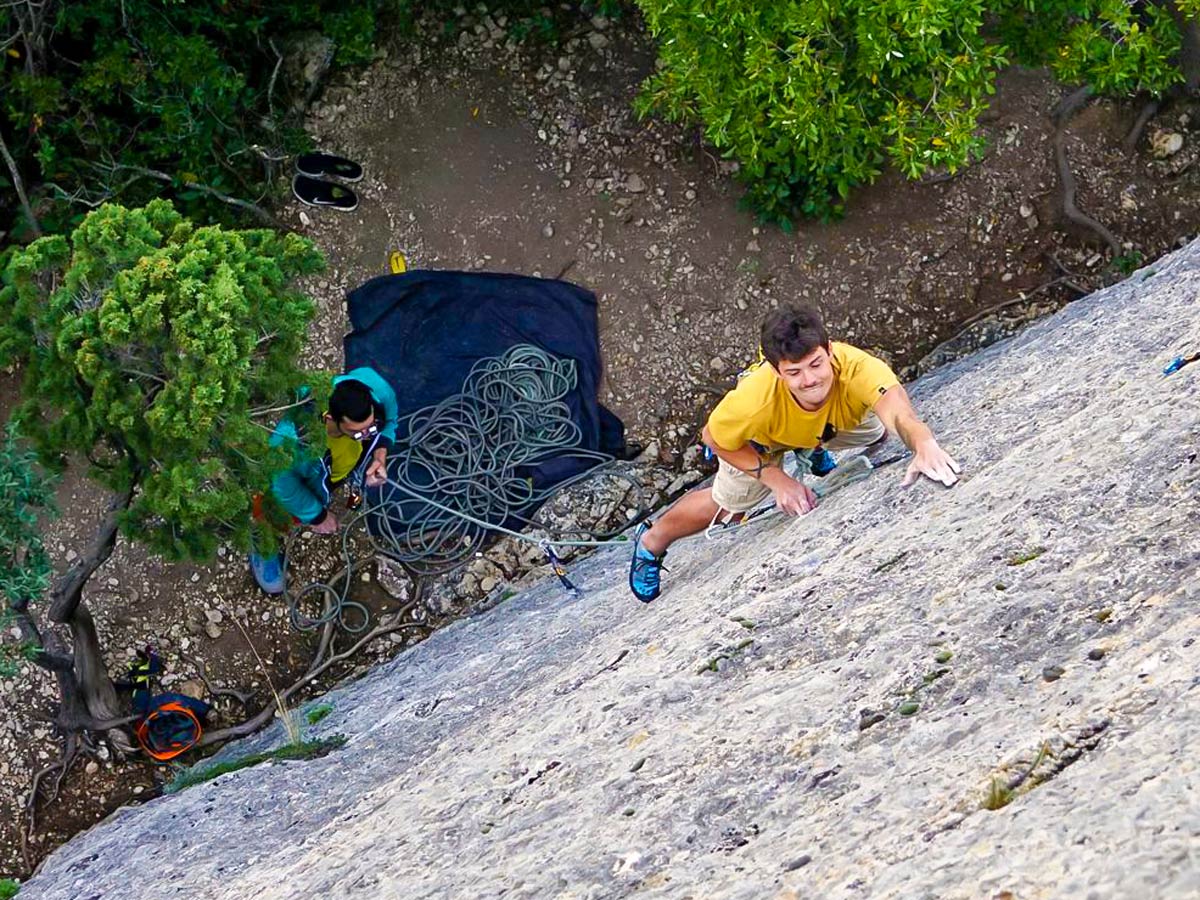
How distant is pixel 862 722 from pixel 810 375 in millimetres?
1135

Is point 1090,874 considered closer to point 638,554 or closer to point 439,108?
point 638,554

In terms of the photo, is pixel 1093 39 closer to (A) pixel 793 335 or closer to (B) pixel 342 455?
(A) pixel 793 335

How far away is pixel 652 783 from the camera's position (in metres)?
2.81

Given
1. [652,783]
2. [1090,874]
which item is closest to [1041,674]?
[1090,874]

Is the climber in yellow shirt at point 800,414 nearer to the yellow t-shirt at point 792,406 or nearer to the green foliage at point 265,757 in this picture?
the yellow t-shirt at point 792,406

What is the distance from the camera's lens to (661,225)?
7.00 metres

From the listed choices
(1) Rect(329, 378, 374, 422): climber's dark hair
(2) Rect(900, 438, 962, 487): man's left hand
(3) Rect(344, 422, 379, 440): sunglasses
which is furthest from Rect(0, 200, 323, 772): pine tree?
(2) Rect(900, 438, 962, 487): man's left hand

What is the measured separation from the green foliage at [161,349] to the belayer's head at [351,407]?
739mm

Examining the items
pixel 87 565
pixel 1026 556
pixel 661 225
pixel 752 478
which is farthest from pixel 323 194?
pixel 1026 556

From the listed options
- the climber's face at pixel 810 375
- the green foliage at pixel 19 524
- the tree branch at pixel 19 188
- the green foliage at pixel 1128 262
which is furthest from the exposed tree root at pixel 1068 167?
the tree branch at pixel 19 188

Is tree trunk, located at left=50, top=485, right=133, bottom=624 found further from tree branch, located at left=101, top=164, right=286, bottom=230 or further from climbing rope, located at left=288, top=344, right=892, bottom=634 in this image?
tree branch, located at left=101, top=164, right=286, bottom=230

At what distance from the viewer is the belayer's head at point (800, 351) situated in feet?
10.5

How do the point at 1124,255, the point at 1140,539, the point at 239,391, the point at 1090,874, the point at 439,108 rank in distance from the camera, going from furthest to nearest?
the point at 439,108
the point at 1124,255
the point at 239,391
the point at 1140,539
the point at 1090,874

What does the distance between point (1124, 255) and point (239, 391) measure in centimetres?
543
